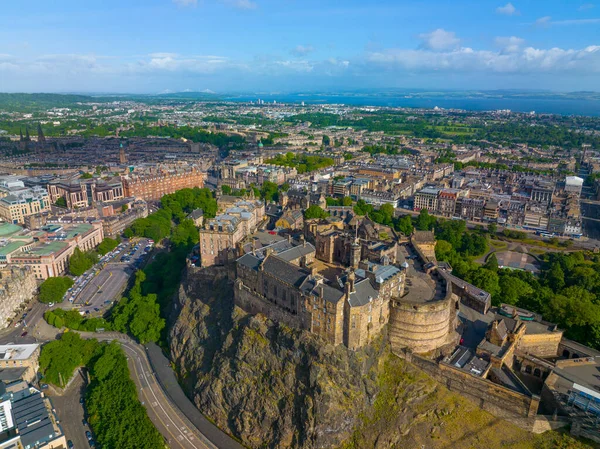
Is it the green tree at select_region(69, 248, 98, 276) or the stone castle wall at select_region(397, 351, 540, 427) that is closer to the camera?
the stone castle wall at select_region(397, 351, 540, 427)

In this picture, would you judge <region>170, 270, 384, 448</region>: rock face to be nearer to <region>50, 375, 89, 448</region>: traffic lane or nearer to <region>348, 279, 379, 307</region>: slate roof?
<region>348, 279, 379, 307</region>: slate roof

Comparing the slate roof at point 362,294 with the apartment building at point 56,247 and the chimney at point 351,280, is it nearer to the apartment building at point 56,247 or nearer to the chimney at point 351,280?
the chimney at point 351,280

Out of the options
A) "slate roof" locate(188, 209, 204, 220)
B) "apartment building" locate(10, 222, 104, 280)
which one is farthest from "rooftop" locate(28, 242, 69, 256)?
"slate roof" locate(188, 209, 204, 220)

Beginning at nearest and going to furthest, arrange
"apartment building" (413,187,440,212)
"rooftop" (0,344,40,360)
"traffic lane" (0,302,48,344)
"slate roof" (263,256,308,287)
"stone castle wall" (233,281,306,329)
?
"slate roof" (263,256,308,287)
"stone castle wall" (233,281,306,329)
"rooftop" (0,344,40,360)
"traffic lane" (0,302,48,344)
"apartment building" (413,187,440,212)

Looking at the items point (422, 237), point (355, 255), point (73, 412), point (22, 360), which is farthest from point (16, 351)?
point (422, 237)

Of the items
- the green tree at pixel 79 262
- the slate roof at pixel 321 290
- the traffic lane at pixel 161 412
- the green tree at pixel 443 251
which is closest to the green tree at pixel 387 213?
the green tree at pixel 443 251

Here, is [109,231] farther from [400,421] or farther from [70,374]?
[400,421]
